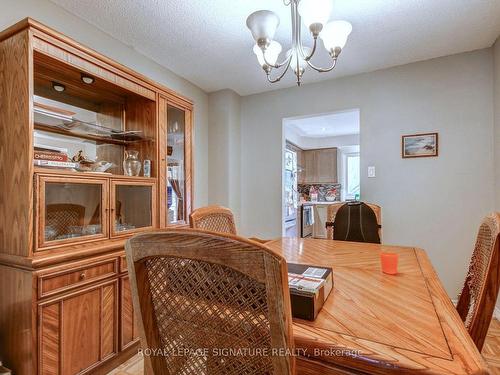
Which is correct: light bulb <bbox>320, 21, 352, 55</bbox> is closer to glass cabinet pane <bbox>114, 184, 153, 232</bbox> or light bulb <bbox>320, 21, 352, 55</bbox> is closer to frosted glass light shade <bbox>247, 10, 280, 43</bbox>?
frosted glass light shade <bbox>247, 10, 280, 43</bbox>

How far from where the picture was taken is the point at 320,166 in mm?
6102

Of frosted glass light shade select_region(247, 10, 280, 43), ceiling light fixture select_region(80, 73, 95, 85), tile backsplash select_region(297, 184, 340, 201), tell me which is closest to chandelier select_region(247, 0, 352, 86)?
frosted glass light shade select_region(247, 10, 280, 43)

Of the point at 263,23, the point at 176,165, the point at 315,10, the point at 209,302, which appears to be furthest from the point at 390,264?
the point at 176,165

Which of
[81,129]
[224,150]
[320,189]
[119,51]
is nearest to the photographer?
[81,129]

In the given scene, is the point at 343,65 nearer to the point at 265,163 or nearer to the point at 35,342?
the point at 265,163

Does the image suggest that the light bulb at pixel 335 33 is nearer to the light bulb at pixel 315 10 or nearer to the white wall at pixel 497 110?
the light bulb at pixel 315 10

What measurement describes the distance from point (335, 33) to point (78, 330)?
219 cm

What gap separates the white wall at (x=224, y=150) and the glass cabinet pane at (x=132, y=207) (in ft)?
4.28

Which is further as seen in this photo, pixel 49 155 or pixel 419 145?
pixel 419 145

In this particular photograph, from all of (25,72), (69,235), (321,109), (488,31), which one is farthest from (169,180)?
(488,31)

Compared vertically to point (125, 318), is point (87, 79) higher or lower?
higher

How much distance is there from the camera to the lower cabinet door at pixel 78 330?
1.32 m

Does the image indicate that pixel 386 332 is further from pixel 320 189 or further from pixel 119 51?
pixel 320 189

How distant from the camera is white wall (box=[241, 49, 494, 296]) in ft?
7.91
